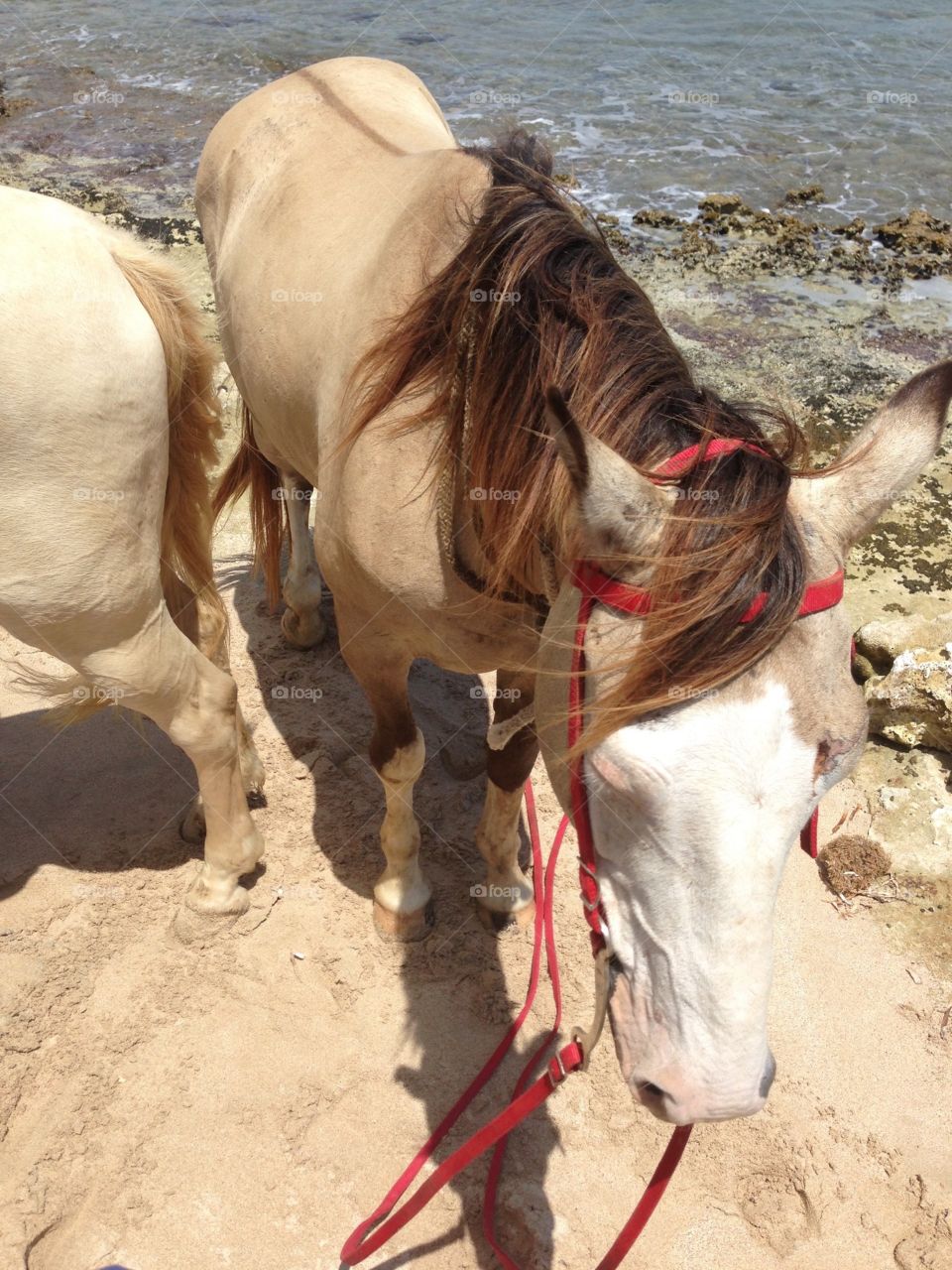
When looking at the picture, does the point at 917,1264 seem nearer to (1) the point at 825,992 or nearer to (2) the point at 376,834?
(1) the point at 825,992

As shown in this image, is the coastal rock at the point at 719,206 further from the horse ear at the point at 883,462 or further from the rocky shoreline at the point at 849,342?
the horse ear at the point at 883,462

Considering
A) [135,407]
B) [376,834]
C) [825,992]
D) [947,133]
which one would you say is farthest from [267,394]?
[947,133]

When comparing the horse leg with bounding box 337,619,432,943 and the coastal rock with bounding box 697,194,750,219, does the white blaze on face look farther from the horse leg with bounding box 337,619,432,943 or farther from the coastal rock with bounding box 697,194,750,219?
the coastal rock with bounding box 697,194,750,219

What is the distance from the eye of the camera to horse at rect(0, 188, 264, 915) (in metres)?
2.00

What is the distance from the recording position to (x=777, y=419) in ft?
5.65

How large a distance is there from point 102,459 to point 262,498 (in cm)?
179
